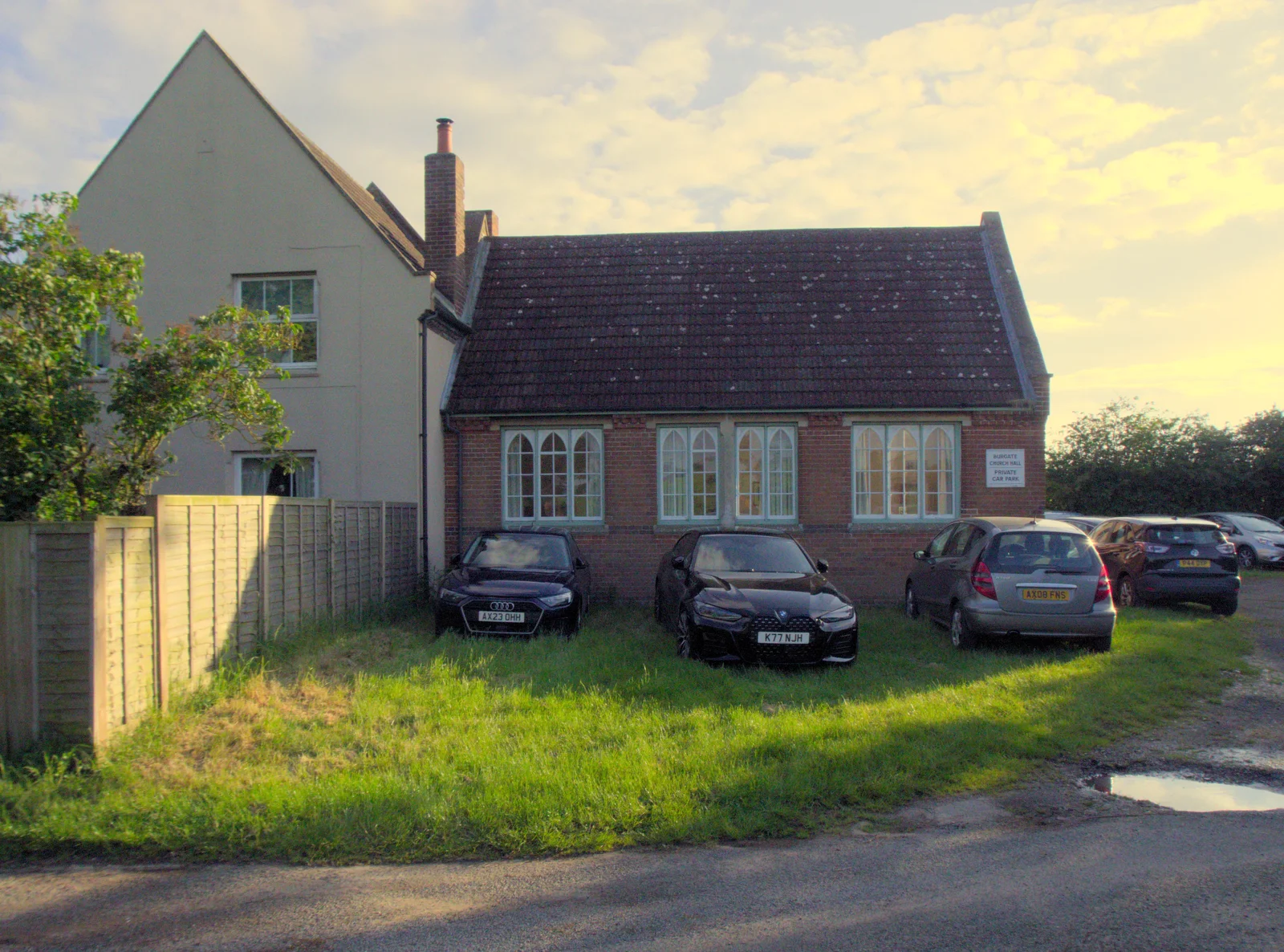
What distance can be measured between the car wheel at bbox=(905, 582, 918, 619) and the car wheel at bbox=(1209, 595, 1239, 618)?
517cm

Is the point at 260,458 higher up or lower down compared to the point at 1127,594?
higher up

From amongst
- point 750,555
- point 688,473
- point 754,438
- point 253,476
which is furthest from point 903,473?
point 253,476

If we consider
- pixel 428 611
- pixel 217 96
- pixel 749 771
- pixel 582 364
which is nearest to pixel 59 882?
pixel 749 771

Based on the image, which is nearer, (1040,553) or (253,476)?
(1040,553)

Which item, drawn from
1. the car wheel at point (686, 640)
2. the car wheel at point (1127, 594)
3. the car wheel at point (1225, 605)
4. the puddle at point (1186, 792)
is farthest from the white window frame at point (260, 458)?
the car wheel at point (1225, 605)

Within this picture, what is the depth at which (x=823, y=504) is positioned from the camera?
15.5 m

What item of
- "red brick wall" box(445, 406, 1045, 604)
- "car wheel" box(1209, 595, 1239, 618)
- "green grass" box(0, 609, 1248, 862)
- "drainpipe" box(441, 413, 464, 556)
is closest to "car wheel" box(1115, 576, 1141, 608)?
"car wheel" box(1209, 595, 1239, 618)

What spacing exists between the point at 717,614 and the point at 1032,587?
12.6 ft

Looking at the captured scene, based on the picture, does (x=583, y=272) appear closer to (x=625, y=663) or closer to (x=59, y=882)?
(x=625, y=663)

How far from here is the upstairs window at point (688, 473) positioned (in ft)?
51.4

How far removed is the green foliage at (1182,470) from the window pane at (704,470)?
25.0 m

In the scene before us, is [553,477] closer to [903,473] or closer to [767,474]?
[767,474]

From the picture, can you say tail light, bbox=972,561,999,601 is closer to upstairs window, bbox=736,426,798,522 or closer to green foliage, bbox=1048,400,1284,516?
upstairs window, bbox=736,426,798,522

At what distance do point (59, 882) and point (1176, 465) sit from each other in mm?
36619
